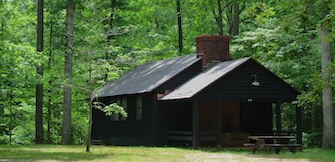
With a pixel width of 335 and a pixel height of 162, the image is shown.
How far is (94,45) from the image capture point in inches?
845

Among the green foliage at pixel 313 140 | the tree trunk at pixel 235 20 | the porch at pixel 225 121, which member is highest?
the tree trunk at pixel 235 20

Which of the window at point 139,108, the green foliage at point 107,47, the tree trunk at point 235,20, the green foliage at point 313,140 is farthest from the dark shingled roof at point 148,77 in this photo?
the tree trunk at point 235,20

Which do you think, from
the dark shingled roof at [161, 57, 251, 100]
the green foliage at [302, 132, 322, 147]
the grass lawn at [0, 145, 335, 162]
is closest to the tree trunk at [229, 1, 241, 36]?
the green foliage at [302, 132, 322, 147]

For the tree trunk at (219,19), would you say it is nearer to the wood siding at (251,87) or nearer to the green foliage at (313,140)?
the green foliage at (313,140)

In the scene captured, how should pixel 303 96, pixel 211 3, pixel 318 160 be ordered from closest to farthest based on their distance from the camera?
pixel 303 96 < pixel 318 160 < pixel 211 3

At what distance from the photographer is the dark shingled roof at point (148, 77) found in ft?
90.8

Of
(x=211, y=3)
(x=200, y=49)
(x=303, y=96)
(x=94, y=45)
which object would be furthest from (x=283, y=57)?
(x=303, y=96)

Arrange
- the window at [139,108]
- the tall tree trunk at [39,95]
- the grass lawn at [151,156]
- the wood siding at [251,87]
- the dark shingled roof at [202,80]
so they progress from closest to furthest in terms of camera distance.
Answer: the grass lawn at [151,156] < the dark shingled roof at [202,80] < the wood siding at [251,87] < the window at [139,108] < the tall tree trunk at [39,95]

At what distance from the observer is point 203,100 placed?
24.5 metres

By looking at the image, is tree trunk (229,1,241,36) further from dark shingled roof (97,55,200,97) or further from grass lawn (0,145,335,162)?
grass lawn (0,145,335,162)

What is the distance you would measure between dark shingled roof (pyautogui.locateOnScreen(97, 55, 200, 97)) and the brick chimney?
0.50m

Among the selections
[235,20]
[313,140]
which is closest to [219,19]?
[235,20]

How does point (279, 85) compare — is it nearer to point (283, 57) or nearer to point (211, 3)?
point (283, 57)

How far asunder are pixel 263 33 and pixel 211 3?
433 inches
